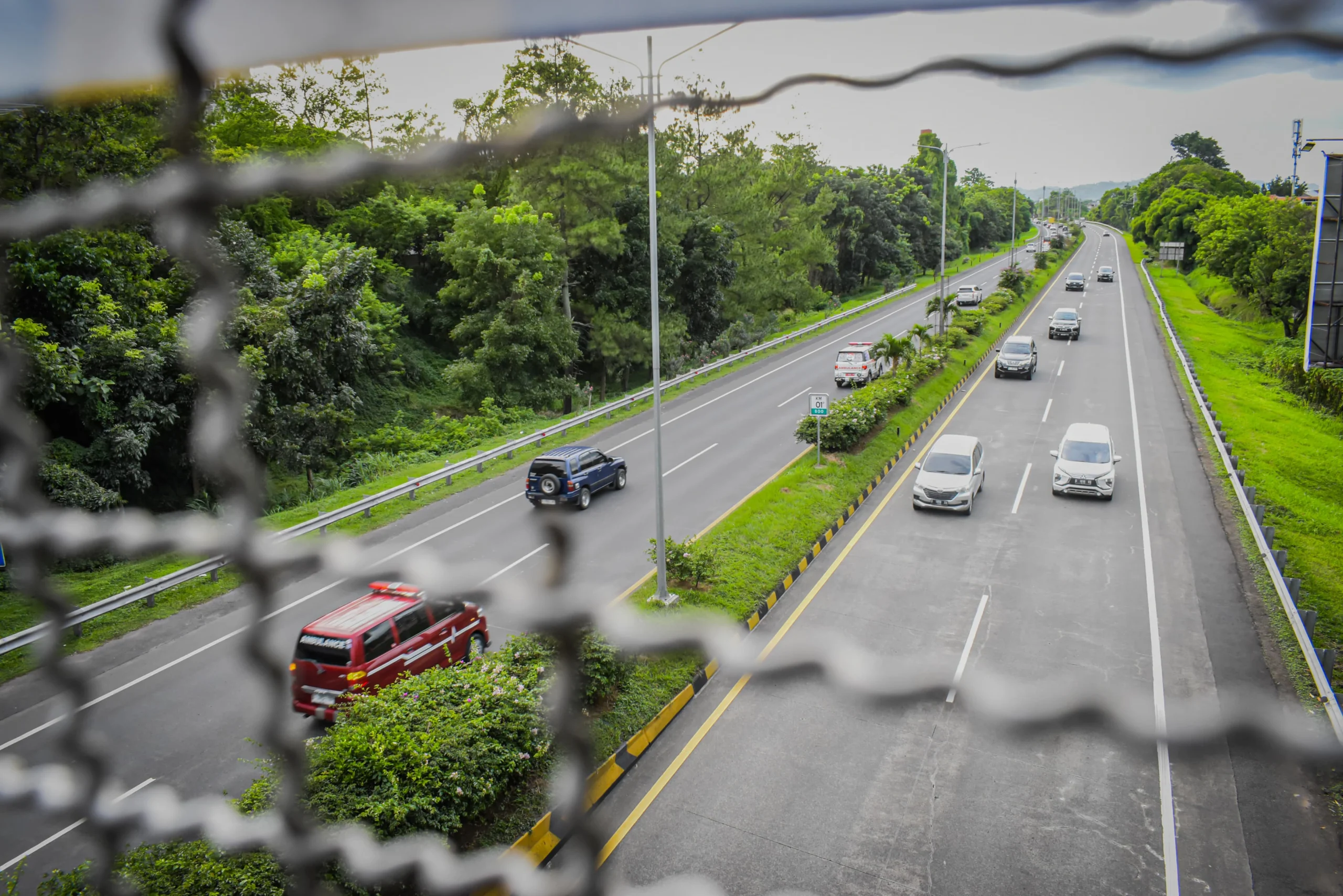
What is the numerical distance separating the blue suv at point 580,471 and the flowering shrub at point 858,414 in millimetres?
3179

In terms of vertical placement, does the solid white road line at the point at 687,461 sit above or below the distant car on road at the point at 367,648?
below

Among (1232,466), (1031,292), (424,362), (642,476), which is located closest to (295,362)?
(642,476)

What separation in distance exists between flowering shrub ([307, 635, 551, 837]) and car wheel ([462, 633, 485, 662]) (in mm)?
571

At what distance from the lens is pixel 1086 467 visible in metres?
11.9

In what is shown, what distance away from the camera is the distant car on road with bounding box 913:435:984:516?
1127 cm

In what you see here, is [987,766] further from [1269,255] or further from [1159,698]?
[1269,255]

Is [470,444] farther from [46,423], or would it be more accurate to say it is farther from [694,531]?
[46,423]

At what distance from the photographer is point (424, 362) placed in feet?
58.8

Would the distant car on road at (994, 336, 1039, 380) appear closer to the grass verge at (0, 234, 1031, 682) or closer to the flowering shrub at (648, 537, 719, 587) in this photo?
the grass verge at (0, 234, 1031, 682)

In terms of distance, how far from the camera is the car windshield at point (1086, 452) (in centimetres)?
1200

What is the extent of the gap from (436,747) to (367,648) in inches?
64.8

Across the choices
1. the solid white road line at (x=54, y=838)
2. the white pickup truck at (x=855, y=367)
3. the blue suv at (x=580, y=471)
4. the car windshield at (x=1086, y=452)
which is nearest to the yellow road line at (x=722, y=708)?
the blue suv at (x=580, y=471)

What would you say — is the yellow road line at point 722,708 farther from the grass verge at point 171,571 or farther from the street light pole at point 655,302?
the grass verge at point 171,571

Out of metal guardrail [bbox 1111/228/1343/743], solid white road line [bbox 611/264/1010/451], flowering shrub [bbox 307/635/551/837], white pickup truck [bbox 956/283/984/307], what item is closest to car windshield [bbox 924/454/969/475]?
metal guardrail [bbox 1111/228/1343/743]
